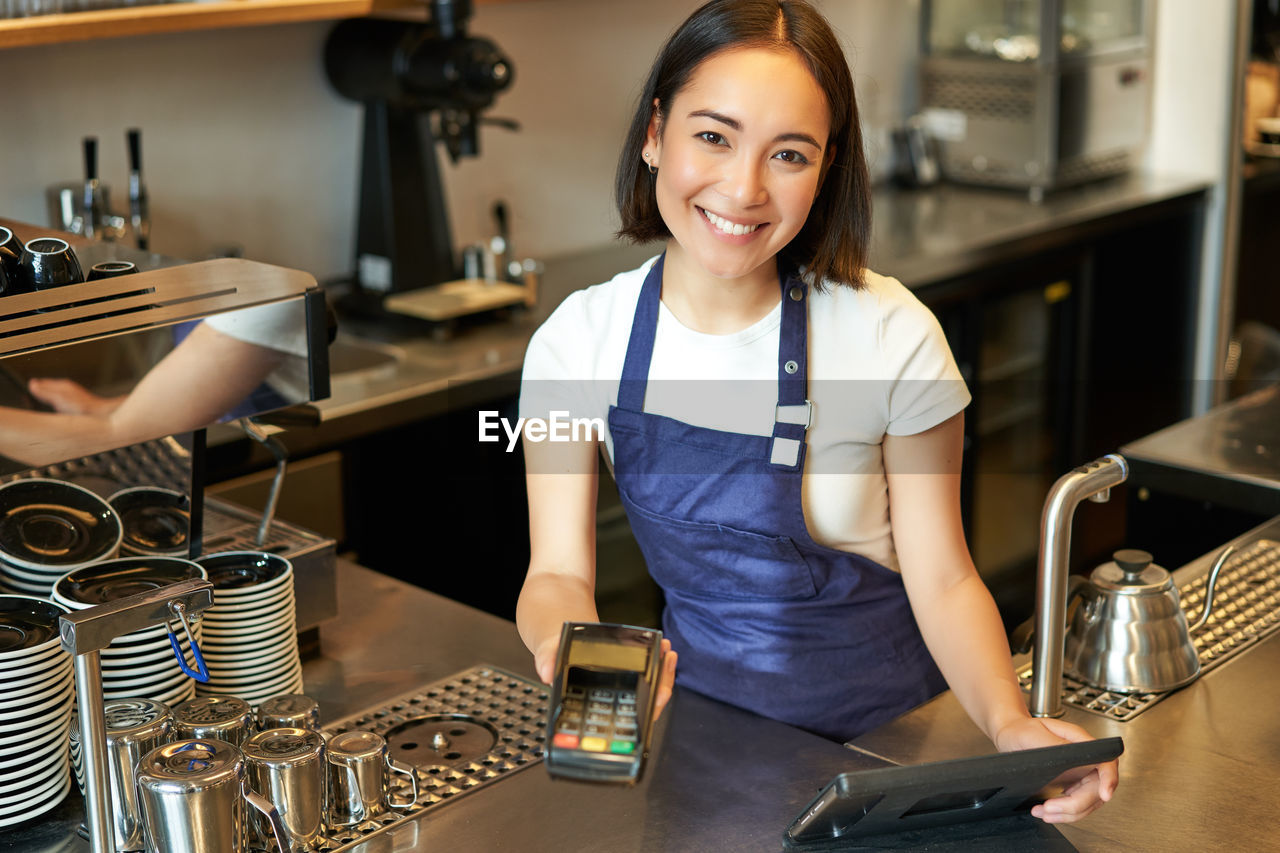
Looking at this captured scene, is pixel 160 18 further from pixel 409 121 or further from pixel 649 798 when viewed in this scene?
pixel 649 798

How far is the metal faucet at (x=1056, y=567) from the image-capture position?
1.39 metres

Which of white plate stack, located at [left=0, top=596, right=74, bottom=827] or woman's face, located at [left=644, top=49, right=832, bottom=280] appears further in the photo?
woman's face, located at [left=644, top=49, right=832, bottom=280]

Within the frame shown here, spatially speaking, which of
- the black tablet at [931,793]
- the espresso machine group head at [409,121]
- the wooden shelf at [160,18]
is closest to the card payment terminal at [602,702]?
the black tablet at [931,793]

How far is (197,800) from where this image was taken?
115cm

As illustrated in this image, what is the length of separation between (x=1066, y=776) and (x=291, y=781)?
669mm

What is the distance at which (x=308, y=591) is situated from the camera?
1.67 m

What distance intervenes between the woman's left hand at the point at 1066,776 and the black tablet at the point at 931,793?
0.02m

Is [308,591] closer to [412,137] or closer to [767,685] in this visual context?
[767,685]

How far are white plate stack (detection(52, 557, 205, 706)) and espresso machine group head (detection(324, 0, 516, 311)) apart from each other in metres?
1.55

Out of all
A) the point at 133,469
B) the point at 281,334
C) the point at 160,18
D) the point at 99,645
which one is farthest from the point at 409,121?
the point at 99,645

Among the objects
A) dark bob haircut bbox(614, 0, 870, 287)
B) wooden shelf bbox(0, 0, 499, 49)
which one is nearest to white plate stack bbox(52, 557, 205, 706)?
dark bob haircut bbox(614, 0, 870, 287)

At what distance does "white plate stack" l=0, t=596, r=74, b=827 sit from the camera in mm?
1285

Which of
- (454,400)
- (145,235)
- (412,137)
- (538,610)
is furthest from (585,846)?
(412,137)

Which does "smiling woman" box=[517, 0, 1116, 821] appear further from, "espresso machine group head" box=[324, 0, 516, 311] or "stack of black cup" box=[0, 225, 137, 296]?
"espresso machine group head" box=[324, 0, 516, 311]
